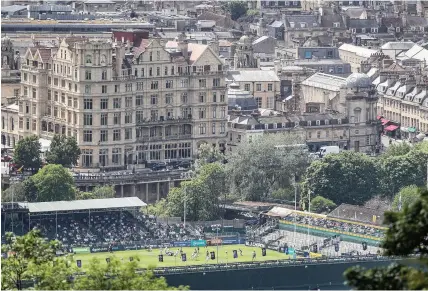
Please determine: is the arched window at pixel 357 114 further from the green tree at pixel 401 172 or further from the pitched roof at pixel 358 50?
the pitched roof at pixel 358 50

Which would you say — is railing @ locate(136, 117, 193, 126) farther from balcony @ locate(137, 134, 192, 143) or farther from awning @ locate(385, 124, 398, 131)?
awning @ locate(385, 124, 398, 131)

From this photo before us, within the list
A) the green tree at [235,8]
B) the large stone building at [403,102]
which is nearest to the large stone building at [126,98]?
the large stone building at [403,102]

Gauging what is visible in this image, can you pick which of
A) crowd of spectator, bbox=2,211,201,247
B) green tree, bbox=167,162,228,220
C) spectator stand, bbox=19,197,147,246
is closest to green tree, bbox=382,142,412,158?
green tree, bbox=167,162,228,220

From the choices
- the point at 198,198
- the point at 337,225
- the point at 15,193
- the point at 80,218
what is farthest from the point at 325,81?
the point at 80,218

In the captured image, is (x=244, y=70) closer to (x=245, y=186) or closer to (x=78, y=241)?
(x=245, y=186)

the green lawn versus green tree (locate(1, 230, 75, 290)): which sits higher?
green tree (locate(1, 230, 75, 290))

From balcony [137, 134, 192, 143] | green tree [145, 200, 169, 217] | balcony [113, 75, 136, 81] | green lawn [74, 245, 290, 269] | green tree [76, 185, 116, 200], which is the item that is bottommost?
green lawn [74, 245, 290, 269]

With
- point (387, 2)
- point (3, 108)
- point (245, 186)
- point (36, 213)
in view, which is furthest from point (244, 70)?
point (387, 2)

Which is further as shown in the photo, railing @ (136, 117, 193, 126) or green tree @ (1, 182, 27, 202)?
railing @ (136, 117, 193, 126)
